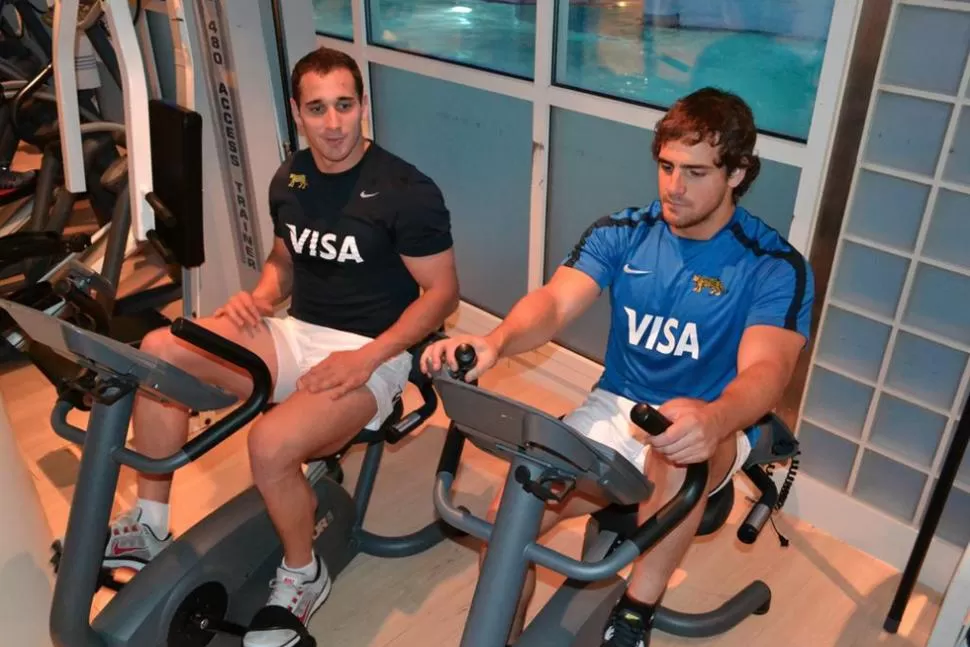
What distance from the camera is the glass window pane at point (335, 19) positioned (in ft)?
11.5

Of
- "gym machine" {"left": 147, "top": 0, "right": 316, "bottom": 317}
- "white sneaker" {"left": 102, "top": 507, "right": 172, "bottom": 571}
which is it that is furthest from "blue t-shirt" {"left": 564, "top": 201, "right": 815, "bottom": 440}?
"gym machine" {"left": 147, "top": 0, "right": 316, "bottom": 317}

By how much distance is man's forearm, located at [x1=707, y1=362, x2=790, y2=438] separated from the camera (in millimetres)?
1473

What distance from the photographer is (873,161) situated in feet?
6.64

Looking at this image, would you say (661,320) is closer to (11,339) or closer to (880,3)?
(880,3)

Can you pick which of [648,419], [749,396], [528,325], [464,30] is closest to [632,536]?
[648,419]

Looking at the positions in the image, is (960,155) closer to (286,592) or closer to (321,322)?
(321,322)

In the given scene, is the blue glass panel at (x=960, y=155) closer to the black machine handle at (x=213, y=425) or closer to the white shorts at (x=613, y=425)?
the white shorts at (x=613, y=425)

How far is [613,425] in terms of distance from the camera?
1.89 metres

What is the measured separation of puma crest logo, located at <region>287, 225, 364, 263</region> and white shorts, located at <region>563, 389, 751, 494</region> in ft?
2.17

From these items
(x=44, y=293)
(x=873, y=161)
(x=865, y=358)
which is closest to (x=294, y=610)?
(x=44, y=293)

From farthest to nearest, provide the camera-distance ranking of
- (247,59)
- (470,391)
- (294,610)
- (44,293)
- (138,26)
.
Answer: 1. (138,26)
2. (247,59)
3. (44,293)
4. (294,610)
5. (470,391)

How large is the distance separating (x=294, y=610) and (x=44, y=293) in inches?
53.6

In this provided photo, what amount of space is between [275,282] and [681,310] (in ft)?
3.60

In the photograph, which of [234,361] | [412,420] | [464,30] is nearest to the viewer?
[234,361]
